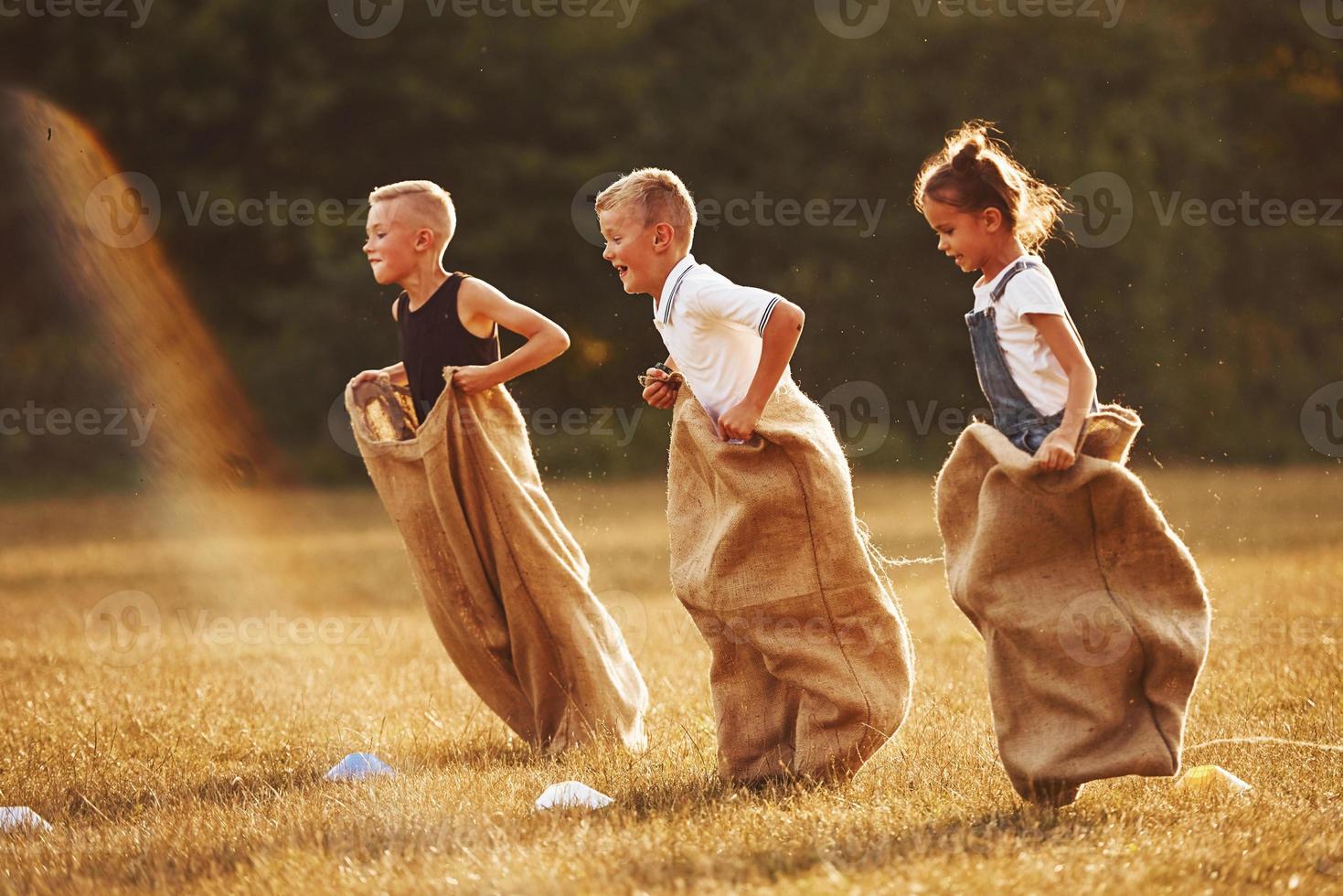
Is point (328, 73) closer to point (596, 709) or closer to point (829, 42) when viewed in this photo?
point (829, 42)

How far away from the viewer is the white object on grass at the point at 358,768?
516cm

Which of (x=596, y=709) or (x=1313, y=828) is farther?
(x=596, y=709)

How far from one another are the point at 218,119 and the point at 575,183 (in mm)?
5753

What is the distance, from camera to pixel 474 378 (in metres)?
5.38

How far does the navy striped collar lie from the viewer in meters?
4.73

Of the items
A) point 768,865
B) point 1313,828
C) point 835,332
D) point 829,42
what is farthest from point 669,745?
point 829,42

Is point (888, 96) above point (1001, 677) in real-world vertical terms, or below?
above

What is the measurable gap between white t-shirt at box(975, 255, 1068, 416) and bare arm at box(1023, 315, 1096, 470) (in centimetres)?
3

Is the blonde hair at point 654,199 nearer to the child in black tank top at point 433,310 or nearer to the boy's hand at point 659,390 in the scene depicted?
the boy's hand at point 659,390

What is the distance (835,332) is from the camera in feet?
76.4

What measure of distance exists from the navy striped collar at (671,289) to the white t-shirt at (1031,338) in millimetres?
935

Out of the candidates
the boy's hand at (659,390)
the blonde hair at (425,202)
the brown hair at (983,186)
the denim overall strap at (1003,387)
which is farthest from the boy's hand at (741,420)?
the blonde hair at (425,202)

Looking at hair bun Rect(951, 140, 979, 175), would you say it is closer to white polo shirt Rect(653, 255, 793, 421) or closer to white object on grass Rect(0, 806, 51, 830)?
white polo shirt Rect(653, 255, 793, 421)

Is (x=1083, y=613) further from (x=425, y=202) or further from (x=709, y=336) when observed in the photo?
(x=425, y=202)
